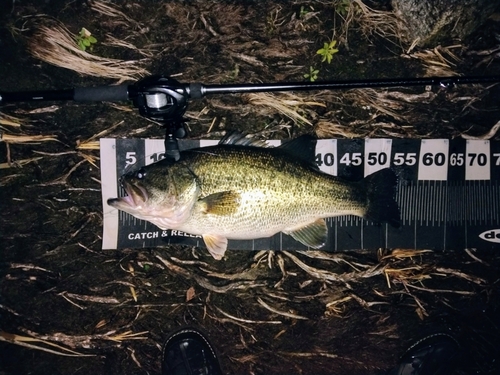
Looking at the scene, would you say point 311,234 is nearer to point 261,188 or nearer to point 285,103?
point 261,188

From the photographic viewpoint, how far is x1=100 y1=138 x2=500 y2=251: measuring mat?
3242 mm

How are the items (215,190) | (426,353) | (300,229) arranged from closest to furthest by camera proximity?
(215,190) → (300,229) → (426,353)

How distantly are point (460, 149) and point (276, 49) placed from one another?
1728 millimetres

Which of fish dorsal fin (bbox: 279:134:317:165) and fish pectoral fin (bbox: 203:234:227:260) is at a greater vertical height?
fish dorsal fin (bbox: 279:134:317:165)

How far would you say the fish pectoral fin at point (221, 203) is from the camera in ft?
9.00

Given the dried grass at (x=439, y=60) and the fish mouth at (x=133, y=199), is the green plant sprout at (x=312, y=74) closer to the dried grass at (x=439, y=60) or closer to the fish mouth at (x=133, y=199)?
the dried grass at (x=439, y=60)

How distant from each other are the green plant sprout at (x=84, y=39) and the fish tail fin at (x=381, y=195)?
7.98 ft

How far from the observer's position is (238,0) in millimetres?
3266

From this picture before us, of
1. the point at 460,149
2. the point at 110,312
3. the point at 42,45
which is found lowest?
the point at 110,312

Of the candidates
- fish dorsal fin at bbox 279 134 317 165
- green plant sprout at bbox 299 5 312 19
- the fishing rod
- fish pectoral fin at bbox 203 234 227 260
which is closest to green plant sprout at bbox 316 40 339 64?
green plant sprout at bbox 299 5 312 19

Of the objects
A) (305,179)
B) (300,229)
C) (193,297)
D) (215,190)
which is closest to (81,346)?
(193,297)

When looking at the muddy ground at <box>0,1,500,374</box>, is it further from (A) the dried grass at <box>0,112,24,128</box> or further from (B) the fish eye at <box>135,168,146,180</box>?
(B) the fish eye at <box>135,168,146,180</box>

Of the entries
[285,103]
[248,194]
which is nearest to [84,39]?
[285,103]

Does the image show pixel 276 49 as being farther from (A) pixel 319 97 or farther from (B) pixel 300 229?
(B) pixel 300 229
